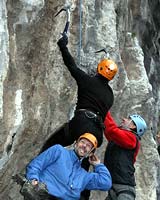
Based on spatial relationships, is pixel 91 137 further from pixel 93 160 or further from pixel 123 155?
pixel 123 155

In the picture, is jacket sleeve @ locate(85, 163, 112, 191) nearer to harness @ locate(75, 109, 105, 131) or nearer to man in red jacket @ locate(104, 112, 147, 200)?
man in red jacket @ locate(104, 112, 147, 200)

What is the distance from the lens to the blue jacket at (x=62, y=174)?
6.23m

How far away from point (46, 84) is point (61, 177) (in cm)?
187

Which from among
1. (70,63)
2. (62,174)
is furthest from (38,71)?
(62,174)

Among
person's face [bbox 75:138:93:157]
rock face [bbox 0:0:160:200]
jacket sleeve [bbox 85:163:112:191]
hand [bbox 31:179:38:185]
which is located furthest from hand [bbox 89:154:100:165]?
rock face [bbox 0:0:160:200]

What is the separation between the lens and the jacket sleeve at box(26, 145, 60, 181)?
6.10 m

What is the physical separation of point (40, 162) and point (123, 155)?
147 centimetres

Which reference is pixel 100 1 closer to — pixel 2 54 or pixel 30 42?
pixel 30 42

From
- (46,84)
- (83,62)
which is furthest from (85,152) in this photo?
(83,62)

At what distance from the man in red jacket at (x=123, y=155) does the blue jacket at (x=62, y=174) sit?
2.15 feet

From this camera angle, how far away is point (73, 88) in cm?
814

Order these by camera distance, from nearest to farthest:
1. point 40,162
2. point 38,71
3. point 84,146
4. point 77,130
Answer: point 40,162 < point 84,146 < point 77,130 < point 38,71

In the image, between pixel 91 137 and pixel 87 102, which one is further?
pixel 87 102

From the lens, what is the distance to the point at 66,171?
20.6 ft
